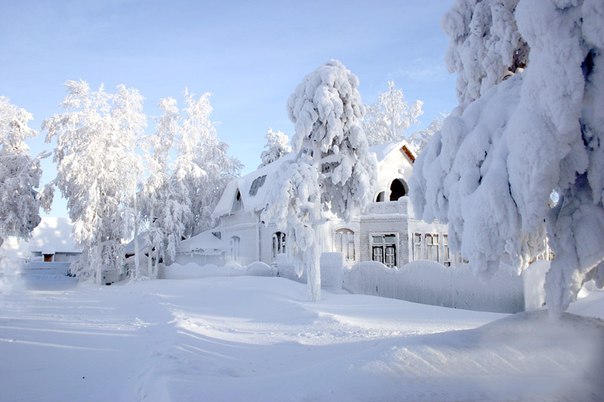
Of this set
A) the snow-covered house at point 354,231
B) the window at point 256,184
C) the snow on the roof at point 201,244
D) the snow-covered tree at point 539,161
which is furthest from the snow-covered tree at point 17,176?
the snow-covered tree at point 539,161

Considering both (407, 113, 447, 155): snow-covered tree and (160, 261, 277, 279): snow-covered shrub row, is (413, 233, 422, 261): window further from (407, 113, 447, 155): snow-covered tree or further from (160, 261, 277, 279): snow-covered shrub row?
(407, 113, 447, 155): snow-covered tree

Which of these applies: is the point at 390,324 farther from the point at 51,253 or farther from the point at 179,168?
the point at 51,253

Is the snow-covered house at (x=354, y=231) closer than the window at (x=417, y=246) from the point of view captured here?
Yes

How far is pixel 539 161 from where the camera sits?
521cm

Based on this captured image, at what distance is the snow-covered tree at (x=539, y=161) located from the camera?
203 inches

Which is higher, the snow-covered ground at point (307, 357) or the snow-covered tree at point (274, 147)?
the snow-covered tree at point (274, 147)

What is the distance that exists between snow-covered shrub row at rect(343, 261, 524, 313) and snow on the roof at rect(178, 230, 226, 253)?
17673mm

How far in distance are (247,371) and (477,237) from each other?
386 cm

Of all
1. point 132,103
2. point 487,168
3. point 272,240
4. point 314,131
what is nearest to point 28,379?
point 487,168

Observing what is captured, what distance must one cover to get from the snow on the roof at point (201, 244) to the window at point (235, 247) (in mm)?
947

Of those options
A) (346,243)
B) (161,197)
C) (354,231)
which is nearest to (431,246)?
(354,231)

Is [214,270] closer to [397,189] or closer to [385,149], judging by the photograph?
[385,149]

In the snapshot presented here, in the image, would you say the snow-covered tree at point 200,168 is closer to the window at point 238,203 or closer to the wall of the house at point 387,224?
the window at point 238,203

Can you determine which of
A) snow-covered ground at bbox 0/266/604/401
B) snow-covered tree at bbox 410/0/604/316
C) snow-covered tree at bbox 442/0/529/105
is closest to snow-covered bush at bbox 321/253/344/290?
snow-covered ground at bbox 0/266/604/401
